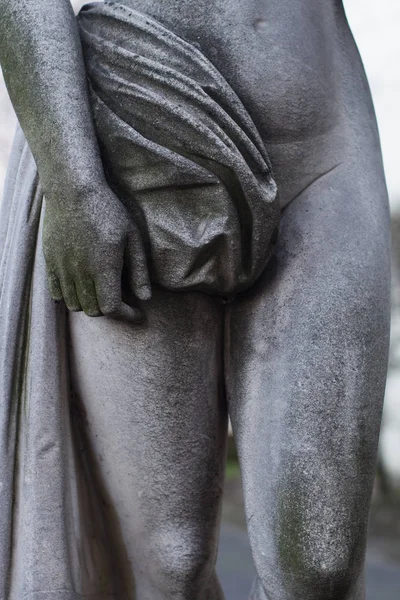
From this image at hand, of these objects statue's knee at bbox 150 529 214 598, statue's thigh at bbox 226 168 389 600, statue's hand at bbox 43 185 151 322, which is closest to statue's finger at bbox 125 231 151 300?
statue's hand at bbox 43 185 151 322

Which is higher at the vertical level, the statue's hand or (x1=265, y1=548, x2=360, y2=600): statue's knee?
the statue's hand

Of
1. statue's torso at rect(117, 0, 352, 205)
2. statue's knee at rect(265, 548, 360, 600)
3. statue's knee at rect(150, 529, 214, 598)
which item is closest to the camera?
statue's knee at rect(265, 548, 360, 600)

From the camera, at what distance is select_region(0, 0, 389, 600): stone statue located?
1560 mm

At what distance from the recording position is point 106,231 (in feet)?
5.05

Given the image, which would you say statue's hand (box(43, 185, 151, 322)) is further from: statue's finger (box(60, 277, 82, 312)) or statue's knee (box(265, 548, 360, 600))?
statue's knee (box(265, 548, 360, 600))

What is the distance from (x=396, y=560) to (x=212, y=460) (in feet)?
23.8

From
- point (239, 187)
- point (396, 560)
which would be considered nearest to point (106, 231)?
point (239, 187)

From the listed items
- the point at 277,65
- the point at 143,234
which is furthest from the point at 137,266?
the point at 277,65

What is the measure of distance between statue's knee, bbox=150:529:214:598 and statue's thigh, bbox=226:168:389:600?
0.18 metres

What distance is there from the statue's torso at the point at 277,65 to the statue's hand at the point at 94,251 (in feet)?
Result: 1.04

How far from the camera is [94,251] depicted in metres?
1.54

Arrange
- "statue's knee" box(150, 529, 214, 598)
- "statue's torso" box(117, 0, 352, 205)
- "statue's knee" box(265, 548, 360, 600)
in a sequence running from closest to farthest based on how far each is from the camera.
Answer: "statue's knee" box(265, 548, 360, 600) < "statue's torso" box(117, 0, 352, 205) < "statue's knee" box(150, 529, 214, 598)

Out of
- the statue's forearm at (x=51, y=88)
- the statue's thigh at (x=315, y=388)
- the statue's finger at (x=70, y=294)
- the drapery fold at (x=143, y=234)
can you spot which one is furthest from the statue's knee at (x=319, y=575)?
the statue's forearm at (x=51, y=88)

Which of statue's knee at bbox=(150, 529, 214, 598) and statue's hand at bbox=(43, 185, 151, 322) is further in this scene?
statue's knee at bbox=(150, 529, 214, 598)
